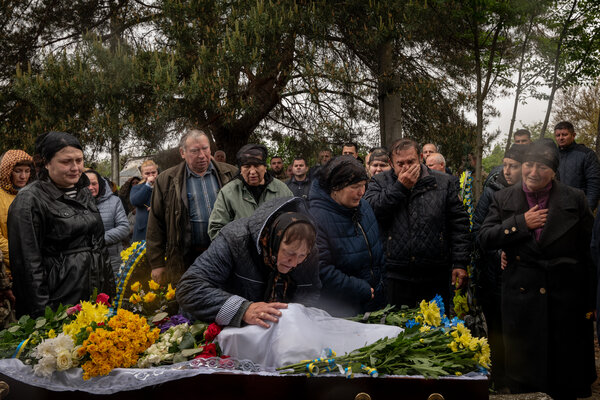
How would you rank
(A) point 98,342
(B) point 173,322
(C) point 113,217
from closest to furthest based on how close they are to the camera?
(A) point 98,342
(B) point 173,322
(C) point 113,217

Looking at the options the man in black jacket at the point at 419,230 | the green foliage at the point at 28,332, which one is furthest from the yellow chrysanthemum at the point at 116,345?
the man in black jacket at the point at 419,230

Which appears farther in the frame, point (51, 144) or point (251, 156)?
point (251, 156)

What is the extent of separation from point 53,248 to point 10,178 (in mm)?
1151

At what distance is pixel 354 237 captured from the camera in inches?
123

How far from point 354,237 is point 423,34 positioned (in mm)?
7102

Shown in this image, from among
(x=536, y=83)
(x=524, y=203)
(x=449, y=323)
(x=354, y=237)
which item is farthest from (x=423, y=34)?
(x=449, y=323)

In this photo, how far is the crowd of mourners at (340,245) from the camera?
2.46 m

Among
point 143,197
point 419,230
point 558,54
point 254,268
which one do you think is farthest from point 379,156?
point 558,54

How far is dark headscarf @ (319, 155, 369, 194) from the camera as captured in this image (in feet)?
9.89

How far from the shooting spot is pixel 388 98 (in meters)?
10.3

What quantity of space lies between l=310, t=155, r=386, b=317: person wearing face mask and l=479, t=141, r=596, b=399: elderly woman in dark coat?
97 centimetres

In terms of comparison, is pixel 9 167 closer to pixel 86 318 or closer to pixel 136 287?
pixel 136 287

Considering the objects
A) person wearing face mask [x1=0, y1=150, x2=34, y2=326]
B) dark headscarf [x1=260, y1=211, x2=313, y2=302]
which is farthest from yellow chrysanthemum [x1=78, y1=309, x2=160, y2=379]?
person wearing face mask [x1=0, y1=150, x2=34, y2=326]

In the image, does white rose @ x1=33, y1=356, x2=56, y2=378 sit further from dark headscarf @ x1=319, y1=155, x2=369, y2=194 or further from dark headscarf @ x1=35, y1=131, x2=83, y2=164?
dark headscarf @ x1=319, y1=155, x2=369, y2=194
